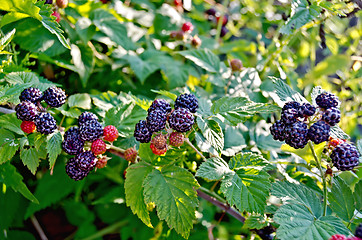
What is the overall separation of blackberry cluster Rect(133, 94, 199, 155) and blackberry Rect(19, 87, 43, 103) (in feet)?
1.18

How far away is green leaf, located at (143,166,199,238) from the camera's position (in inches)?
39.7

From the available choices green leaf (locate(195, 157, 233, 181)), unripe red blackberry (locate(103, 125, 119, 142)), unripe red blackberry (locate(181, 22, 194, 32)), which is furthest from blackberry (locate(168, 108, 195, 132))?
unripe red blackberry (locate(181, 22, 194, 32))

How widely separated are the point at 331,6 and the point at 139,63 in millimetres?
917

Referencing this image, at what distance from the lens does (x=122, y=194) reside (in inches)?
62.1

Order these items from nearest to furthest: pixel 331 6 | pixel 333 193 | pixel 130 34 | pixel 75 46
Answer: pixel 333 193, pixel 331 6, pixel 75 46, pixel 130 34

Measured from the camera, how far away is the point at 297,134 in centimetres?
92

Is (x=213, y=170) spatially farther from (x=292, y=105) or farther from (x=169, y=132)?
(x=292, y=105)

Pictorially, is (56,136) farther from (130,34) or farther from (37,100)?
(130,34)

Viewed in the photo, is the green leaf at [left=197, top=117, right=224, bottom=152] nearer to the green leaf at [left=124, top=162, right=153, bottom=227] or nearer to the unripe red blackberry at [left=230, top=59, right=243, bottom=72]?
the green leaf at [left=124, top=162, right=153, bottom=227]

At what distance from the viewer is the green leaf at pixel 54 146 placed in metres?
1.01

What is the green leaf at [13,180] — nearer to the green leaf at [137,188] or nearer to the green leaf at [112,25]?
the green leaf at [137,188]

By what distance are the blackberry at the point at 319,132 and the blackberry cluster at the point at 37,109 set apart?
808 millimetres

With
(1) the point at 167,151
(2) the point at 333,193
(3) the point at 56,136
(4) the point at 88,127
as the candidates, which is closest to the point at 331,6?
(2) the point at 333,193

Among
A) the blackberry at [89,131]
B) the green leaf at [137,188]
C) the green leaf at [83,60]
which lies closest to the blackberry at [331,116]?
the green leaf at [137,188]
